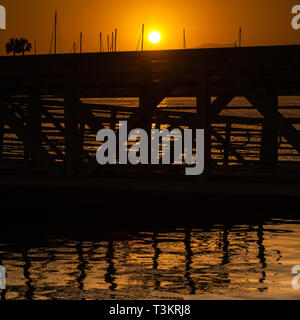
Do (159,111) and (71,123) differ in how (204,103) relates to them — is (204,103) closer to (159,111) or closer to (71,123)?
(71,123)

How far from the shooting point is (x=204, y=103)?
587 inches

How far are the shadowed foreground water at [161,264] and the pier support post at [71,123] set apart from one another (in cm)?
238

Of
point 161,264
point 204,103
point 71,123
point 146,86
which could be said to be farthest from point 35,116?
point 161,264

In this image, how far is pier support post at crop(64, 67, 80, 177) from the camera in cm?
1591

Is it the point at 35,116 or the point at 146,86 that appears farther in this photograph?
the point at 35,116

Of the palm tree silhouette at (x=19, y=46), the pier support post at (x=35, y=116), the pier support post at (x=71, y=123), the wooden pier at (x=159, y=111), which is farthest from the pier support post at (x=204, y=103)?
the palm tree silhouette at (x=19, y=46)

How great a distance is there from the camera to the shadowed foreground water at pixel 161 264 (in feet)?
31.4

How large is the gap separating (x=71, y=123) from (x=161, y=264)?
5.36m

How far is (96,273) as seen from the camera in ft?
34.9

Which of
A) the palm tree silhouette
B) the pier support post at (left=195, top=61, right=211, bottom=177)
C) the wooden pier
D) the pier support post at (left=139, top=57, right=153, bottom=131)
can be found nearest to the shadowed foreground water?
the wooden pier

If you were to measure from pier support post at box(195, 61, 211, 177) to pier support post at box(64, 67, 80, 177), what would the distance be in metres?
2.43

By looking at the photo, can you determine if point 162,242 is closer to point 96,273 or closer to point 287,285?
point 96,273
